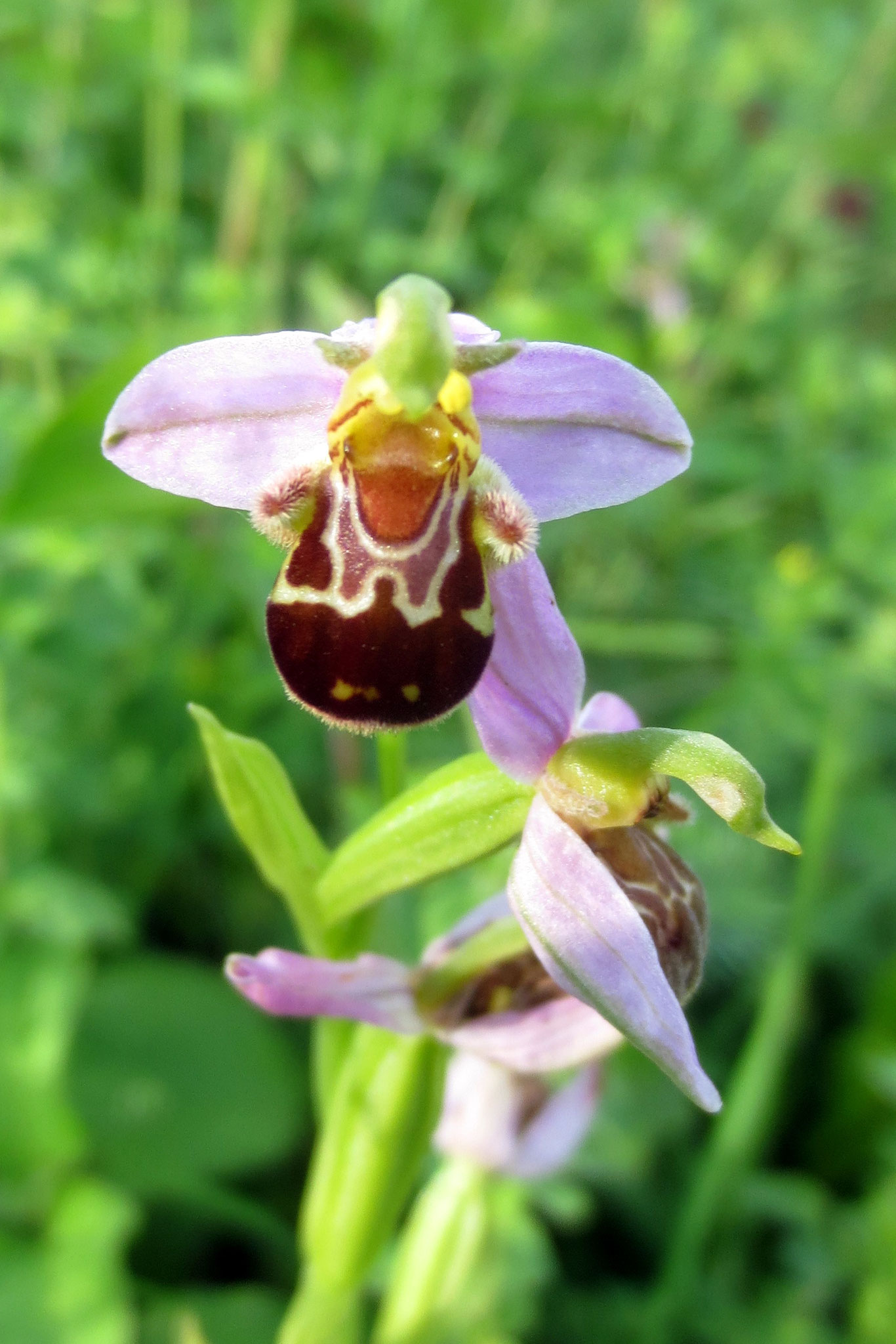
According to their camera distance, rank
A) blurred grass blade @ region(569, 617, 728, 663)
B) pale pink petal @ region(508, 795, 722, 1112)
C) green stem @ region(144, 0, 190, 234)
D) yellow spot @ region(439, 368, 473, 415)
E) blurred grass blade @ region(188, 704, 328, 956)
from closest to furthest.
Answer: pale pink petal @ region(508, 795, 722, 1112) → yellow spot @ region(439, 368, 473, 415) → blurred grass blade @ region(188, 704, 328, 956) → blurred grass blade @ region(569, 617, 728, 663) → green stem @ region(144, 0, 190, 234)

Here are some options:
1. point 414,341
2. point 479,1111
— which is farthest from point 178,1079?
point 414,341

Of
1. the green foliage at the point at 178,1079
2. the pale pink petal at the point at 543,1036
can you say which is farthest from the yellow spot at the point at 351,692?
the green foliage at the point at 178,1079

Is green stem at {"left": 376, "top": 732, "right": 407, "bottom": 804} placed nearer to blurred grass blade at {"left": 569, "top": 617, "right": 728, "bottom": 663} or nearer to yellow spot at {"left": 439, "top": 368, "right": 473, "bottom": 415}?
yellow spot at {"left": 439, "top": 368, "right": 473, "bottom": 415}

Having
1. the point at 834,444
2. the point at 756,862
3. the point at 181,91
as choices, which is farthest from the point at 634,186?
the point at 756,862

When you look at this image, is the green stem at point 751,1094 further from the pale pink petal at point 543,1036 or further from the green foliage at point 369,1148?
the pale pink petal at point 543,1036

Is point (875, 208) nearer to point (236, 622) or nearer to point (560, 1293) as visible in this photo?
point (236, 622)

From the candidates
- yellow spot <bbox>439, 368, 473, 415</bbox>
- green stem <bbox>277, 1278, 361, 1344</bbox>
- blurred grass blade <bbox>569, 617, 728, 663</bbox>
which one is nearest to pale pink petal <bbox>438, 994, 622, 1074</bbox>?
green stem <bbox>277, 1278, 361, 1344</bbox>
